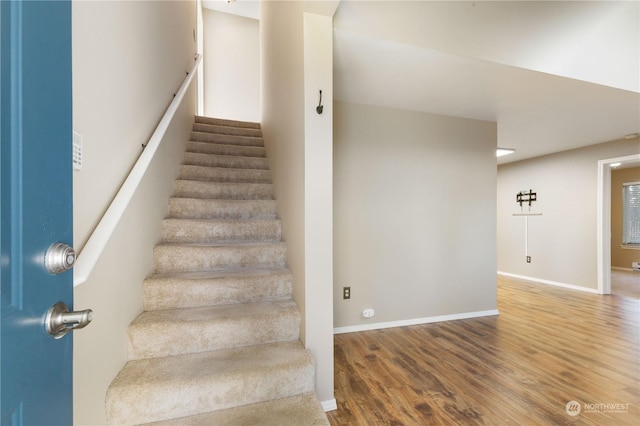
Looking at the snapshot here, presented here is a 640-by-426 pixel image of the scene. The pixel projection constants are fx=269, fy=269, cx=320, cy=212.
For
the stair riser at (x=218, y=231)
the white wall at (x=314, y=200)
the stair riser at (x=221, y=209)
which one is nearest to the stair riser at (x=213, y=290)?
the white wall at (x=314, y=200)

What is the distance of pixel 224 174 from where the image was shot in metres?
2.65

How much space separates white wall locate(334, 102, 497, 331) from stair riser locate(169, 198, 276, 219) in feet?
2.51

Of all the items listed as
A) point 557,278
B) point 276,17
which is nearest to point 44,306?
point 276,17

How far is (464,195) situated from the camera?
10.7 ft

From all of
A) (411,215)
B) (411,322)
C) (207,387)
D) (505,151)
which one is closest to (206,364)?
(207,387)

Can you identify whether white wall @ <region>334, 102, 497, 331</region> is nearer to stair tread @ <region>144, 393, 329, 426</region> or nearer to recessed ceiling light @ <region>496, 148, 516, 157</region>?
recessed ceiling light @ <region>496, 148, 516, 157</region>

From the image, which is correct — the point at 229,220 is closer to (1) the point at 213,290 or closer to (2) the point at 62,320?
(1) the point at 213,290

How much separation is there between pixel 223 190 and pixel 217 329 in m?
1.36

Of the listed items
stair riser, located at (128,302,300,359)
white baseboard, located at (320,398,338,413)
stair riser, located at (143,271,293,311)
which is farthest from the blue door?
white baseboard, located at (320,398,338,413)

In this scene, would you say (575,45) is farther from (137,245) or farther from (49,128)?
(137,245)

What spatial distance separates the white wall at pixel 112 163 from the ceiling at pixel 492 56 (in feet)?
4.02

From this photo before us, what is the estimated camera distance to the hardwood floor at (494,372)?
1.61 meters

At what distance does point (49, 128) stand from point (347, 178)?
2426 mm

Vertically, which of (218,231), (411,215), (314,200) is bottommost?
(218,231)
